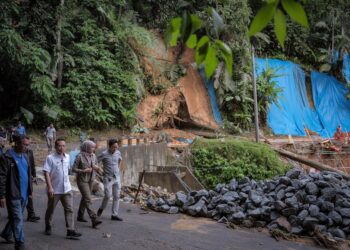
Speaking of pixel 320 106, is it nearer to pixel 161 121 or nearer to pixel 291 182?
pixel 161 121

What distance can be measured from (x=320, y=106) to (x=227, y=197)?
776 inches

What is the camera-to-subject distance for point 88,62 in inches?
788

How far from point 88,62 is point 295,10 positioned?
1952cm

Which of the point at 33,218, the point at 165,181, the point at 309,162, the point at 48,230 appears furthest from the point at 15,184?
the point at 309,162

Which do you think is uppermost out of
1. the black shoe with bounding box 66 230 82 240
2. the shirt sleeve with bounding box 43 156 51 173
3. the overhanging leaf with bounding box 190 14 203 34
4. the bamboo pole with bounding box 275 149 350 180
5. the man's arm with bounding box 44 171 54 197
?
the overhanging leaf with bounding box 190 14 203 34

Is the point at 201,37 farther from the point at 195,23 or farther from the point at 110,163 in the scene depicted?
the point at 110,163

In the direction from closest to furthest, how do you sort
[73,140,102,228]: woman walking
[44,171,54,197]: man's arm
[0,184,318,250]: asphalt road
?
[44,171,54,197]: man's arm → [0,184,318,250]: asphalt road → [73,140,102,228]: woman walking

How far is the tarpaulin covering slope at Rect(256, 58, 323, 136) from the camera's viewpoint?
993 inches

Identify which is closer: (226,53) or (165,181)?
(226,53)

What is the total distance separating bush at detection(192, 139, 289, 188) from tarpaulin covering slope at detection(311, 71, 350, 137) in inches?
489

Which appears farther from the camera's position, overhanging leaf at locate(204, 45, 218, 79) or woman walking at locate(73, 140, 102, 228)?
woman walking at locate(73, 140, 102, 228)

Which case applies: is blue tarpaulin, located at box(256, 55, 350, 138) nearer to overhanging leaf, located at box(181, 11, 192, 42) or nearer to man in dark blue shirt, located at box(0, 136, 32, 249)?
man in dark blue shirt, located at box(0, 136, 32, 249)

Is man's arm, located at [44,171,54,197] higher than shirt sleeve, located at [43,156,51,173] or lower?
lower

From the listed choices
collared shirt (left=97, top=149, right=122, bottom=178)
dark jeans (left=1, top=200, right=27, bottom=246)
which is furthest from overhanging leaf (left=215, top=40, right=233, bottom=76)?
collared shirt (left=97, top=149, right=122, bottom=178)
